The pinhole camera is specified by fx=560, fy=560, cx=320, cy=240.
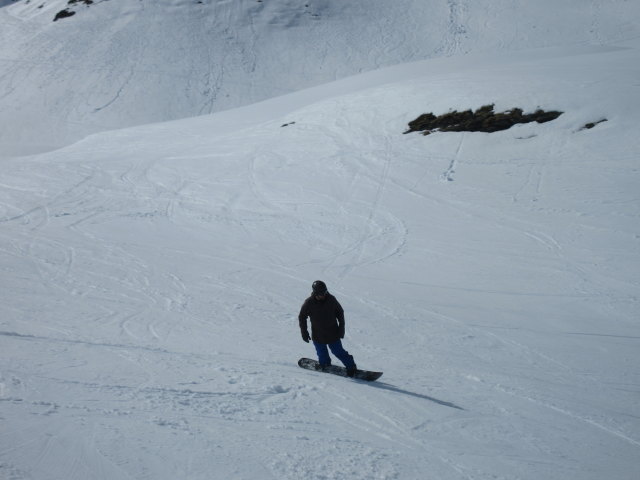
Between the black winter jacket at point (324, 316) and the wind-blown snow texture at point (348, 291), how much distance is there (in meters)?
0.54

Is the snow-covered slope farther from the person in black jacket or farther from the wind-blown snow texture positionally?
the person in black jacket

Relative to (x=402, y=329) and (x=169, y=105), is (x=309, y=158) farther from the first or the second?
(x=169, y=105)

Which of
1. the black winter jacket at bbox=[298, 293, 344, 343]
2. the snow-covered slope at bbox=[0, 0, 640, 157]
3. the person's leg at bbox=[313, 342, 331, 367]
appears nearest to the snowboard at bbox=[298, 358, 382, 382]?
the person's leg at bbox=[313, 342, 331, 367]

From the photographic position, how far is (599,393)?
22.3 ft

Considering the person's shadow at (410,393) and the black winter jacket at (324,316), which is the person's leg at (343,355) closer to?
the black winter jacket at (324,316)

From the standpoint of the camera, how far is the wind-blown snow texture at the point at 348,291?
16.7 ft

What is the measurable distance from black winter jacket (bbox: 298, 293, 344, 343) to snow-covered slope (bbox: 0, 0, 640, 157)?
3210cm

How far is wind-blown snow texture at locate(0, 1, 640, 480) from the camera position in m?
Result: 5.08

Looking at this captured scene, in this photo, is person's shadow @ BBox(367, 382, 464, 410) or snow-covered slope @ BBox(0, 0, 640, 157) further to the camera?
snow-covered slope @ BBox(0, 0, 640, 157)

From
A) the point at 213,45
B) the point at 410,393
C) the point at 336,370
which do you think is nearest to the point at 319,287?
the point at 336,370

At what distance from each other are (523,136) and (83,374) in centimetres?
1584

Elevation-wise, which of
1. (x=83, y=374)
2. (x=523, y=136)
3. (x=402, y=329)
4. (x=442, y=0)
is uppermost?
(x=442, y=0)

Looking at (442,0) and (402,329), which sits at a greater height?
(442,0)

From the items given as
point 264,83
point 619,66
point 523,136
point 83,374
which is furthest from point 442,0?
point 83,374
